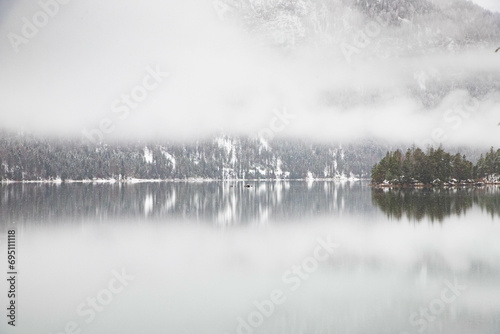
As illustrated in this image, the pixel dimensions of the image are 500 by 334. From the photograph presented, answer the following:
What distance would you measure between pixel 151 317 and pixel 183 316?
1456 millimetres

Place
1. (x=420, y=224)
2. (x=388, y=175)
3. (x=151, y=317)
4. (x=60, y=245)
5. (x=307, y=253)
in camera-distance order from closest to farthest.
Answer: (x=151, y=317) → (x=307, y=253) → (x=60, y=245) → (x=420, y=224) → (x=388, y=175)

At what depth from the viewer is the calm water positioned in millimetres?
19266

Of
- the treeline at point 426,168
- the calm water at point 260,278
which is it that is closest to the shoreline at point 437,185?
the treeline at point 426,168

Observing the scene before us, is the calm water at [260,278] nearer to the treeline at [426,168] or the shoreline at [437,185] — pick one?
the treeline at [426,168]

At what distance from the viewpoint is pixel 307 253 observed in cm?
3378

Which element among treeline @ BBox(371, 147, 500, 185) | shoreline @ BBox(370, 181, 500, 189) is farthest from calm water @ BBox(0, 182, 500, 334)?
shoreline @ BBox(370, 181, 500, 189)

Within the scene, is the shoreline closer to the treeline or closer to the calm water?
the treeline

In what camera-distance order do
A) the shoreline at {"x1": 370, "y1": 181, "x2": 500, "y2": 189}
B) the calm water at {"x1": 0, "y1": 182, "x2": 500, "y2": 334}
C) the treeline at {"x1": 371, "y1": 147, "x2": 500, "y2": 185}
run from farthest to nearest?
the shoreline at {"x1": 370, "y1": 181, "x2": 500, "y2": 189} < the treeline at {"x1": 371, "y1": 147, "x2": 500, "y2": 185} < the calm water at {"x1": 0, "y1": 182, "x2": 500, "y2": 334}

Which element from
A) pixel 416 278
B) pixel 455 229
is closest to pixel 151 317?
pixel 416 278

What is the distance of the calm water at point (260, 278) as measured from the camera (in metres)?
19.3

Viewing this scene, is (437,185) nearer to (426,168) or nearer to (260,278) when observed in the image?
(426,168)

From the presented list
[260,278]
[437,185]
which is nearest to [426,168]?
[437,185]

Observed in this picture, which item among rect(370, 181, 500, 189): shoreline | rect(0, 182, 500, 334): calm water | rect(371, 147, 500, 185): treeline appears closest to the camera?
rect(0, 182, 500, 334): calm water

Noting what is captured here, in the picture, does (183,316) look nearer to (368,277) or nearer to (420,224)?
(368,277)
